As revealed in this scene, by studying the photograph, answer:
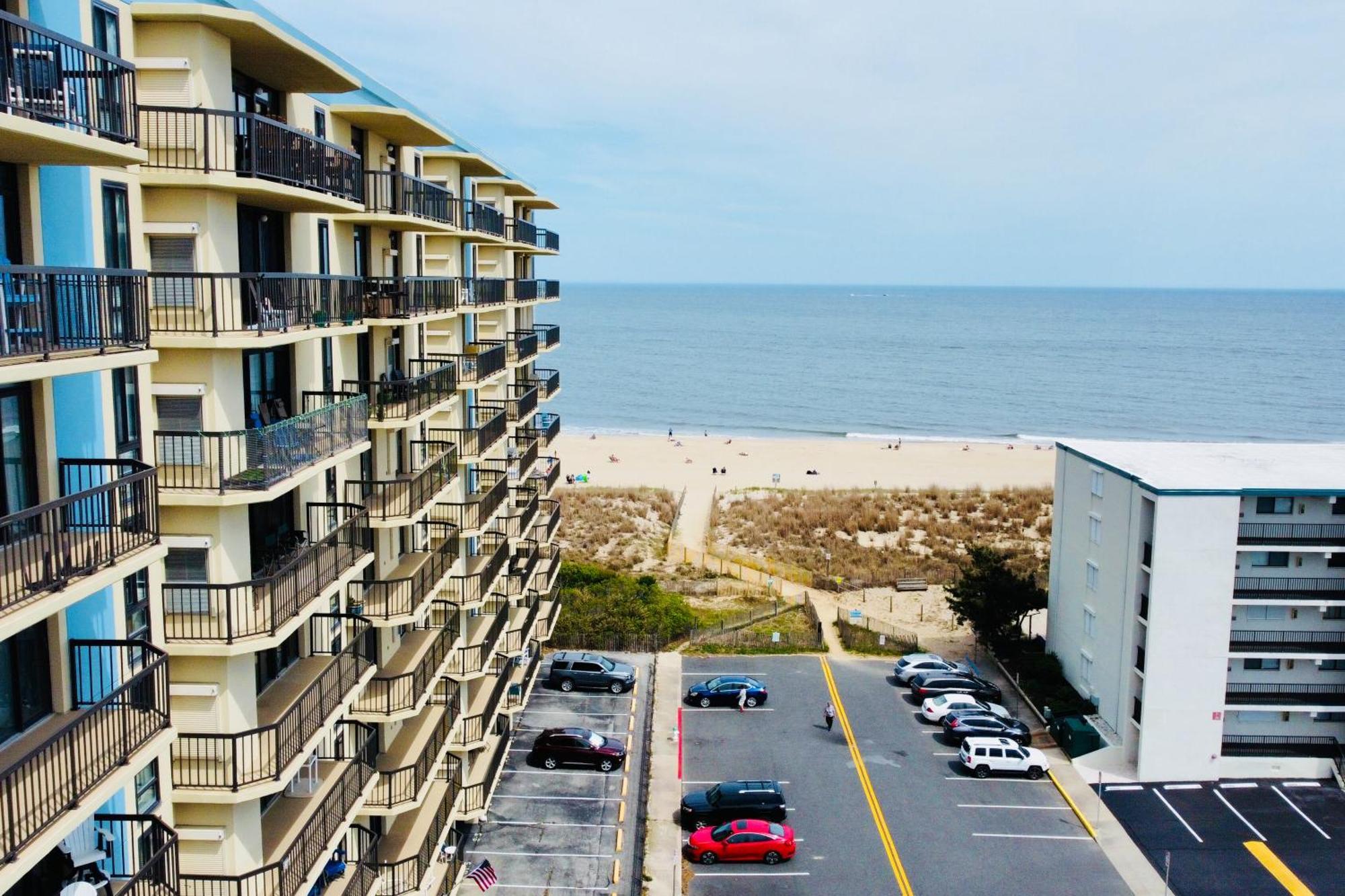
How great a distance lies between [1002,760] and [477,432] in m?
19.4

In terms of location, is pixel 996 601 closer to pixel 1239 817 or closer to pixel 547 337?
pixel 1239 817

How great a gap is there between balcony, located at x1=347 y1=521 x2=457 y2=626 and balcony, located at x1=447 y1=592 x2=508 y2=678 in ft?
10.2

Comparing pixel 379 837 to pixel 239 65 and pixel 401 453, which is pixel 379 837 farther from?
pixel 239 65

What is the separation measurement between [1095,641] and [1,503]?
119 feet

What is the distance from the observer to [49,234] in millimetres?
10844

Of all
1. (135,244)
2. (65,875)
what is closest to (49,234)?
(135,244)

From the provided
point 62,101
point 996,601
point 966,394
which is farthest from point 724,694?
point 966,394

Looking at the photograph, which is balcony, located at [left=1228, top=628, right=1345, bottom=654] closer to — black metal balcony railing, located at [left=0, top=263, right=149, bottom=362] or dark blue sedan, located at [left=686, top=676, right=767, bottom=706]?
dark blue sedan, located at [left=686, top=676, right=767, bottom=706]

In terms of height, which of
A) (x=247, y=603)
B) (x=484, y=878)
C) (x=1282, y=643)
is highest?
(x=247, y=603)

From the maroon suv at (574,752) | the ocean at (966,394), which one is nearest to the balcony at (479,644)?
the maroon suv at (574,752)

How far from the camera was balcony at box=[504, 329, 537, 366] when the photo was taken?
3431cm

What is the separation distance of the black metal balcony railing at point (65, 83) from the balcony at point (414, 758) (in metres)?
13.1

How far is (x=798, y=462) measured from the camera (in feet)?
316

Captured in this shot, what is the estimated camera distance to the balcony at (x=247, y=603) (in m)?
13.9
